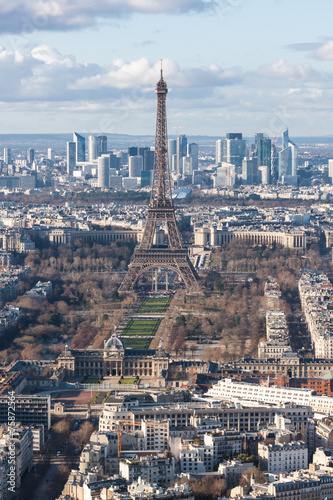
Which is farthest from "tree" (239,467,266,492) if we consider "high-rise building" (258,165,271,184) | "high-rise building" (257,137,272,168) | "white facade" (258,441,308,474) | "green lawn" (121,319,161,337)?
"high-rise building" (257,137,272,168)

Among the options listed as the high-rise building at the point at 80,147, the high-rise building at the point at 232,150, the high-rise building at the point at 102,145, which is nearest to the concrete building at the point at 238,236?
the high-rise building at the point at 232,150

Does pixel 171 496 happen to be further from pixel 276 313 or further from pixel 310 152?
pixel 310 152

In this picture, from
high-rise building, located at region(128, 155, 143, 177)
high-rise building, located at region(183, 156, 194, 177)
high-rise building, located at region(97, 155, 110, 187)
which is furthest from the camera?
high-rise building, located at region(183, 156, 194, 177)

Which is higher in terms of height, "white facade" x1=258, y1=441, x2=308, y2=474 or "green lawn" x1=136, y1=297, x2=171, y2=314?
"green lawn" x1=136, y1=297, x2=171, y2=314

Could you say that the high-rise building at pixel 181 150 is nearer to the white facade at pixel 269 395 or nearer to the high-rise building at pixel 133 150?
the high-rise building at pixel 133 150

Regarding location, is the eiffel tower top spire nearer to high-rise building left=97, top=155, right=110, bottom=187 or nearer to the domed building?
the domed building

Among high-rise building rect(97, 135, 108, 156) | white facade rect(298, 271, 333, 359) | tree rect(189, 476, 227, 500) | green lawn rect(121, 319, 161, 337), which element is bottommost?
tree rect(189, 476, 227, 500)

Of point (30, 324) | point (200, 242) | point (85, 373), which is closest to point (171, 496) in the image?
point (85, 373)
